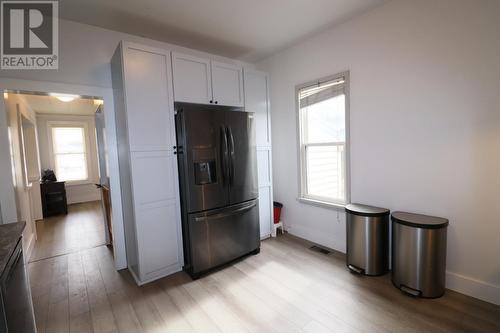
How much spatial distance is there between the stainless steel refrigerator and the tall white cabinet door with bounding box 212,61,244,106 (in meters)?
0.17

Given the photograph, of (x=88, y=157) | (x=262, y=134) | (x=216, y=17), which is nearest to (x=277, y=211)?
(x=262, y=134)

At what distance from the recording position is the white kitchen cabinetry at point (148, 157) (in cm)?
232

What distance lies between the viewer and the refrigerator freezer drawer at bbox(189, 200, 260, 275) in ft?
8.34

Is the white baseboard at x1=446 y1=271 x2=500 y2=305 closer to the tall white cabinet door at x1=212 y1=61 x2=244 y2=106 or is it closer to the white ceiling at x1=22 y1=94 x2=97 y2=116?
the tall white cabinet door at x1=212 y1=61 x2=244 y2=106

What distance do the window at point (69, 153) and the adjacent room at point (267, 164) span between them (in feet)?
12.2

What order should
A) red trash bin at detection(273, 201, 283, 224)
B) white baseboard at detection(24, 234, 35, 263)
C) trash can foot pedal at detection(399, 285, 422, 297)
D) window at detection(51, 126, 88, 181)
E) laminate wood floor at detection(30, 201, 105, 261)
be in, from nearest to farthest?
trash can foot pedal at detection(399, 285, 422, 297), white baseboard at detection(24, 234, 35, 263), laminate wood floor at detection(30, 201, 105, 261), red trash bin at detection(273, 201, 283, 224), window at detection(51, 126, 88, 181)

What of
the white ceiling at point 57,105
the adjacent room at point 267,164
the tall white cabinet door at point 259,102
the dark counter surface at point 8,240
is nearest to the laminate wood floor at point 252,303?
the adjacent room at point 267,164

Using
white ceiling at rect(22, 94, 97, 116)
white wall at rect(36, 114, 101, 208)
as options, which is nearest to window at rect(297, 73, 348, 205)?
white ceiling at rect(22, 94, 97, 116)

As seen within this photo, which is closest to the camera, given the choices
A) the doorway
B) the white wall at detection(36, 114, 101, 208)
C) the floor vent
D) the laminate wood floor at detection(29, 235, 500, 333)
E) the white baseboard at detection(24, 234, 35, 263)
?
the laminate wood floor at detection(29, 235, 500, 333)

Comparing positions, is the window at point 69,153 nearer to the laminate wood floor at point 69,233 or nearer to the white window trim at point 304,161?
the laminate wood floor at point 69,233

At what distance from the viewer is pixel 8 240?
4.58 feet

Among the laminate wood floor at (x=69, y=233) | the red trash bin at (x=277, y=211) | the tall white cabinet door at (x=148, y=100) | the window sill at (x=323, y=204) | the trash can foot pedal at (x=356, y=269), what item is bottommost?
the laminate wood floor at (x=69, y=233)

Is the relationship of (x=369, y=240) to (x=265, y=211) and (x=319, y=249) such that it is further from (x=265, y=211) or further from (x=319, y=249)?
(x=265, y=211)

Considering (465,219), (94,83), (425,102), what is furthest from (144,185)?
(465,219)
